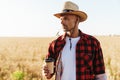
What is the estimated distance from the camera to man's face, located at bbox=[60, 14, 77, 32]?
485 centimetres

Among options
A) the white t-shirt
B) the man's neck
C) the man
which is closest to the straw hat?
the man

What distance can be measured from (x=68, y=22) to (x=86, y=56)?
463 millimetres

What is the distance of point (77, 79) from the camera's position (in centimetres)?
485

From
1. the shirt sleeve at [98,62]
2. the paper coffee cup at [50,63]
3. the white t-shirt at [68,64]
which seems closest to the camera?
the paper coffee cup at [50,63]

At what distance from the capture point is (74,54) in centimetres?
487

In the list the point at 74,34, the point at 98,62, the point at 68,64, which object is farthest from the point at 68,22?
the point at 98,62

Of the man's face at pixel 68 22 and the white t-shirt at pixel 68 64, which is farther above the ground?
the man's face at pixel 68 22

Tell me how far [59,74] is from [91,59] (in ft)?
1.39

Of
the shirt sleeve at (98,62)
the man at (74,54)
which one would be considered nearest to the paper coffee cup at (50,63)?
the man at (74,54)

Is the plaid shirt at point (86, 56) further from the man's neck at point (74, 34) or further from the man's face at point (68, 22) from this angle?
the man's face at point (68, 22)

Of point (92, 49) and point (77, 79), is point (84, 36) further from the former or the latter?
point (77, 79)

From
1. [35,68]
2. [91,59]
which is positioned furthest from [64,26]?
[35,68]

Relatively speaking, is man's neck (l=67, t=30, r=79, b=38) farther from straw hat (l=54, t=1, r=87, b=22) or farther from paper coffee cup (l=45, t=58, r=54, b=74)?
paper coffee cup (l=45, t=58, r=54, b=74)

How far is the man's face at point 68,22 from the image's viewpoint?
15.9ft
